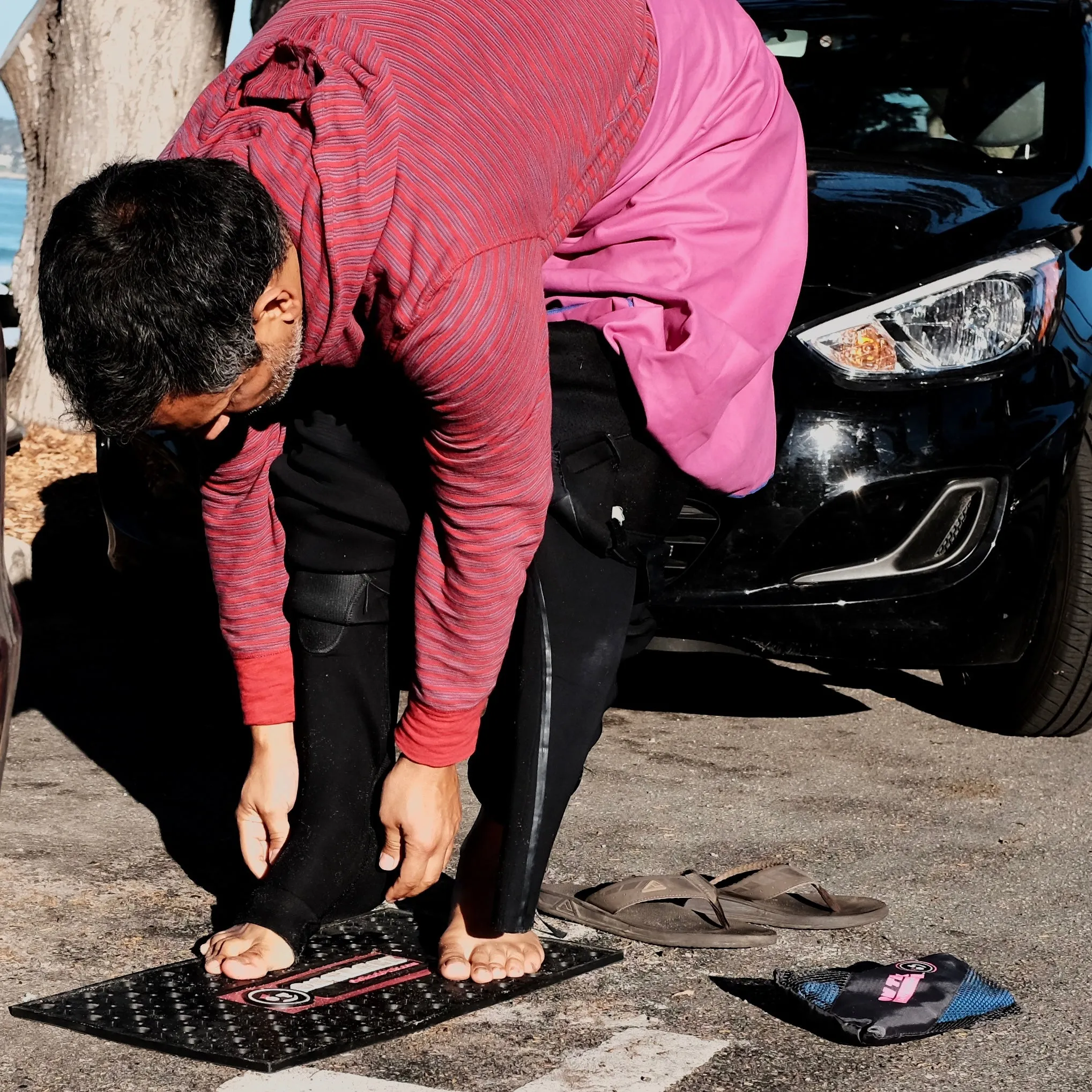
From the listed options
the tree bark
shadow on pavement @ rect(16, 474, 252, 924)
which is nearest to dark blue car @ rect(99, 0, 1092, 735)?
shadow on pavement @ rect(16, 474, 252, 924)

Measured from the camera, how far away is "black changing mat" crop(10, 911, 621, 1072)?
2127 mm

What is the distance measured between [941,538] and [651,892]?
101cm

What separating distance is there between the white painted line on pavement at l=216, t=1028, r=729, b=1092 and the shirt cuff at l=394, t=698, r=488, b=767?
0.43 m

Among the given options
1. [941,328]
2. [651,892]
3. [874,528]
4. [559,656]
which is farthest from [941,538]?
[559,656]

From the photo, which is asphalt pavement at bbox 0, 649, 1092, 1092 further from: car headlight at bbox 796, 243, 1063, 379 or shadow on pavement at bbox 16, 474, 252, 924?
car headlight at bbox 796, 243, 1063, 379

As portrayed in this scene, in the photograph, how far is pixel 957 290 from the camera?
3.20m

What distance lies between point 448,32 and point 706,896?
55.2 inches

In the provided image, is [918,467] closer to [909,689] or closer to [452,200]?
[909,689]

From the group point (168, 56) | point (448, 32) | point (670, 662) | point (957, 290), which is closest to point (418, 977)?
point (448, 32)

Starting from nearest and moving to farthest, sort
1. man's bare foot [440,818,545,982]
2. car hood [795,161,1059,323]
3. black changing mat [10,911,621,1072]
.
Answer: black changing mat [10,911,621,1072] → man's bare foot [440,818,545,982] → car hood [795,161,1059,323]

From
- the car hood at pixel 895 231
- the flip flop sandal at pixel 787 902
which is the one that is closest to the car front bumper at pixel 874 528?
the car hood at pixel 895 231

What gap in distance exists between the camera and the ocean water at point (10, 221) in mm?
7059

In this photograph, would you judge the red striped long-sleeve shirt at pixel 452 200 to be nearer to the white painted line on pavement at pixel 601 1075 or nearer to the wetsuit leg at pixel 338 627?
the wetsuit leg at pixel 338 627

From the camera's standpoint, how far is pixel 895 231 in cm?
335
